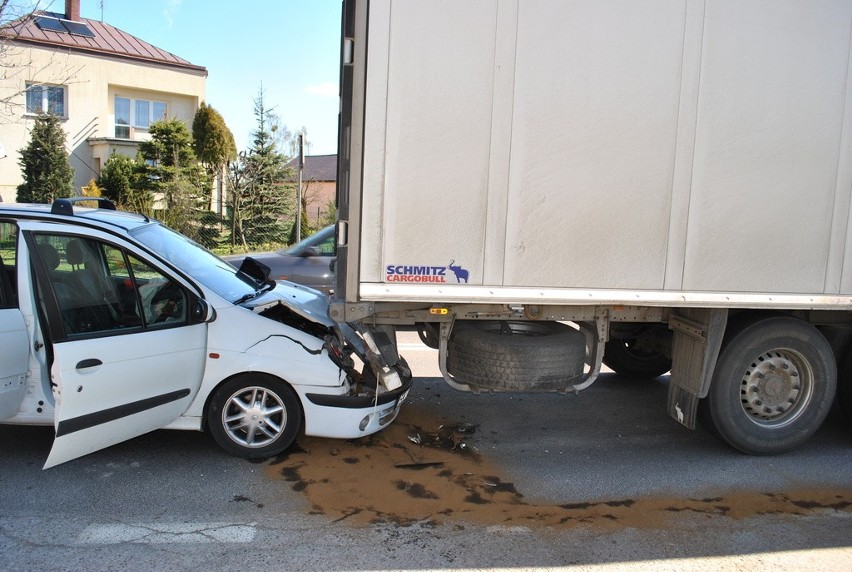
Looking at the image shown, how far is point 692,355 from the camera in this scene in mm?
5344

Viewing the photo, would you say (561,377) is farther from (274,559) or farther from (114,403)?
(114,403)

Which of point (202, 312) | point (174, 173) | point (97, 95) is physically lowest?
point (202, 312)

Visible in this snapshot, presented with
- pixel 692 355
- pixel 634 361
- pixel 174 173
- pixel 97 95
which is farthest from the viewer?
pixel 97 95

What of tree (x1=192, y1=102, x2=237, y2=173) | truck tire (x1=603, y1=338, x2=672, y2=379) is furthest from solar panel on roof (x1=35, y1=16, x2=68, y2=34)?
truck tire (x1=603, y1=338, x2=672, y2=379)

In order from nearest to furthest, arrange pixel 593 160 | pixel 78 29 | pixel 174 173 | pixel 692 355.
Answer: pixel 593 160 → pixel 692 355 → pixel 174 173 → pixel 78 29

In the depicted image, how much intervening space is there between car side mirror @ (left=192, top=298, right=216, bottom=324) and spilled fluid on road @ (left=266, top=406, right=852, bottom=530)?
44.4 inches

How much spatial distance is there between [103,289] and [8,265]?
585 mm

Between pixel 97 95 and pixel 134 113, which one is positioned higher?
pixel 97 95

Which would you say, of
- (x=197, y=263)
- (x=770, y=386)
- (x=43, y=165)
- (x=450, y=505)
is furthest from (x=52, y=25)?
(x=770, y=386)

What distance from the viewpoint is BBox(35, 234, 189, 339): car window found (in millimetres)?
4496

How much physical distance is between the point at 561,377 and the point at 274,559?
250 centimetres

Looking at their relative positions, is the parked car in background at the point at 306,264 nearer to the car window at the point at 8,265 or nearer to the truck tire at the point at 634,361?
the truck tire at the point at 634,361

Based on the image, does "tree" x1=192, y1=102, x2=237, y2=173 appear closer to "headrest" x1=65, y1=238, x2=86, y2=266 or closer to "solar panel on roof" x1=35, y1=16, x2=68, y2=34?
"solar panel on roof" x1=35, y1=16, x2=68, y2=34

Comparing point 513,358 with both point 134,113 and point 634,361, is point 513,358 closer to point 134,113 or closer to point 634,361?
point 634,361
